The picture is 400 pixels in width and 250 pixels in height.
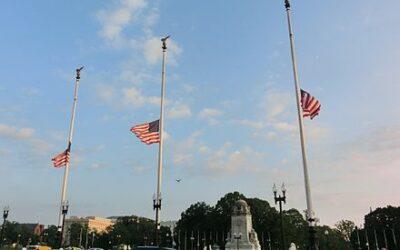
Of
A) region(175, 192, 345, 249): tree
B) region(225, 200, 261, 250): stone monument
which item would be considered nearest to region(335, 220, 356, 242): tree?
region(175, 192, 345, 249): tree

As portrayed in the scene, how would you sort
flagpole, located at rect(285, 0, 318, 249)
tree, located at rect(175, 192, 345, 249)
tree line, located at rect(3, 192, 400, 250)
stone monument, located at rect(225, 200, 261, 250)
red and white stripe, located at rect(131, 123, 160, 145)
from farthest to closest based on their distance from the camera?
tree, located at rect(175, 192, 345, 249)
tree line, located at rect(3, 192, 400, 250)
stone monument, located at rect(225, 200, 261, 250)
red and white stripe, located at rect(131, 123, 160, 145)
flagpole, located at rect(285, 0, 318, 249)

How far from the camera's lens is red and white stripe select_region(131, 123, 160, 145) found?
27500 mm

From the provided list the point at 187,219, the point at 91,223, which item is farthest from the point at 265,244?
the point at 91,223

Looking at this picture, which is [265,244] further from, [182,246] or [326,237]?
[326,237]

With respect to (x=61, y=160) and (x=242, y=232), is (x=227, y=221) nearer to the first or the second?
(x=242, y=232)

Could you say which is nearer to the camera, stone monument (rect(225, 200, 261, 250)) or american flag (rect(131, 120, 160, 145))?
american flag (rect(131, 120, 160, 145))

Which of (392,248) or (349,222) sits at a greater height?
(349,222)

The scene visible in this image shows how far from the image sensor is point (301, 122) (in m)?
24.1

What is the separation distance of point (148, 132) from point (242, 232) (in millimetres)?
56339

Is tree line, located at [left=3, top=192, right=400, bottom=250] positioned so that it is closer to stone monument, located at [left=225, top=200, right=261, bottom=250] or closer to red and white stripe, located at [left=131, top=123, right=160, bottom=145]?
stone monument, located at [left=225, top=200, right=261, bottom=250]

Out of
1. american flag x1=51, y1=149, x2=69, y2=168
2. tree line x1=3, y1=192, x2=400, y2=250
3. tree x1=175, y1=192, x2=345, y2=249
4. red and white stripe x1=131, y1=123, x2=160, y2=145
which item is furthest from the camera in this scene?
tree x1=175, y1=192, x2=345, y2=249

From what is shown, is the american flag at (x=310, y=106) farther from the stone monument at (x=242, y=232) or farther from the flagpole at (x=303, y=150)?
the stone monument at (x=242, y=232)

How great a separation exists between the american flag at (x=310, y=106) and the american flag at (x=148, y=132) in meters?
9.89

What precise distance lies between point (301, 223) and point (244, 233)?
4951 centimetres
